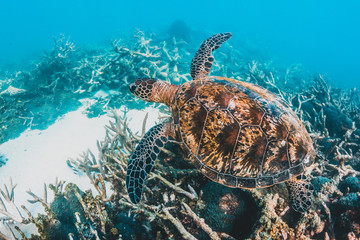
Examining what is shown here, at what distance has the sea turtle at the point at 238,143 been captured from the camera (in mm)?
1937

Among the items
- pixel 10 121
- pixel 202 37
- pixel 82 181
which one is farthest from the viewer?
pixel 202 37

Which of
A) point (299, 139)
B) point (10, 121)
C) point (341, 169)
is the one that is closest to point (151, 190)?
point (299, 139)

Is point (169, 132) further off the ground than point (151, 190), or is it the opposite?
point (169, 132)

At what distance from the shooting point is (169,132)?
2650mm

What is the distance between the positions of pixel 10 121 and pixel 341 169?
342 inches

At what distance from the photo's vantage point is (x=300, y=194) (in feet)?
6.31

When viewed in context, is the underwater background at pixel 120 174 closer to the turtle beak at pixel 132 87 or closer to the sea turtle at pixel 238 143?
the sea turtle at pixel 238 143

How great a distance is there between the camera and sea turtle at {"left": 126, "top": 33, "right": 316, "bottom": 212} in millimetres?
1937

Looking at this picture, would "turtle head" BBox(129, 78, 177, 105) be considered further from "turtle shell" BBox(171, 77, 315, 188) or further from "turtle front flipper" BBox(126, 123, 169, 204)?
"turtle shell" BBox(171, 77, 315, 188)

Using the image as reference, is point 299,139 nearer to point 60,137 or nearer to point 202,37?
point 60,137

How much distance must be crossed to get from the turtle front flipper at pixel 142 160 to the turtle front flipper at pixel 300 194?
1.79 m

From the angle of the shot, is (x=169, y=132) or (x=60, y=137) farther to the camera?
(x=60, y=137)

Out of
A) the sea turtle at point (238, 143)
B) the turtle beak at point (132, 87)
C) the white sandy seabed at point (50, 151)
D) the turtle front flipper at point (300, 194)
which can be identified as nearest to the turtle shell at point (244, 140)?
the sea turtle at point (238, 143)

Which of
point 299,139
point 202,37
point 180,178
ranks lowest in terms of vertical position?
point 180,178
